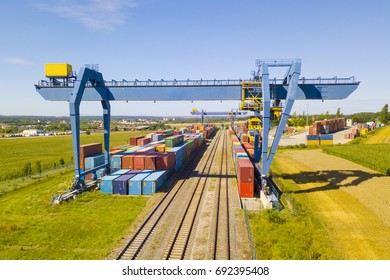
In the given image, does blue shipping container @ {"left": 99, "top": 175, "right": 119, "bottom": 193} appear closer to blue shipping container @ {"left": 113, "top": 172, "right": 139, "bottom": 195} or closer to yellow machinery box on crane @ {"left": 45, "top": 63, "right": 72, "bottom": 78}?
blue shipping container @ {"left": 113, "top": 172, "right": 139, "bottom": 195}

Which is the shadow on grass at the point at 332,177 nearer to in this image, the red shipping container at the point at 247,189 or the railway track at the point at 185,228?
the red shipping container at the point at 247,189

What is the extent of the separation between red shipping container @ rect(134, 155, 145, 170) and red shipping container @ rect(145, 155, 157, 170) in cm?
45

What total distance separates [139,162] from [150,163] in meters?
1.37

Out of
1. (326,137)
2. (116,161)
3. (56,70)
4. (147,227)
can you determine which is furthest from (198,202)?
(326,137)

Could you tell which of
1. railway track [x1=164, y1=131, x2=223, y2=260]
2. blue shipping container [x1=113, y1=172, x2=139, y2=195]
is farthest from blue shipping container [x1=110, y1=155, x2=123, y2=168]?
railway track [x1=164, y1=131, x2=223, y2=260]

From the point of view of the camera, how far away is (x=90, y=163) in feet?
105

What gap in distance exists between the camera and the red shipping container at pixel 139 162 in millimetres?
30239

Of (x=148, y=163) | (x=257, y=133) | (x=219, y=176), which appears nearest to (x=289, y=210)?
(x=257, y=133)

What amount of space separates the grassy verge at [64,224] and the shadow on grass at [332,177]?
58.9ft

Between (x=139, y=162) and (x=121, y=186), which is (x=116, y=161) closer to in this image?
(x=139, y=162)

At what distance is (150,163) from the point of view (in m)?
30.1

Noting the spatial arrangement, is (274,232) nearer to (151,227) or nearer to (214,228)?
(214,228)
